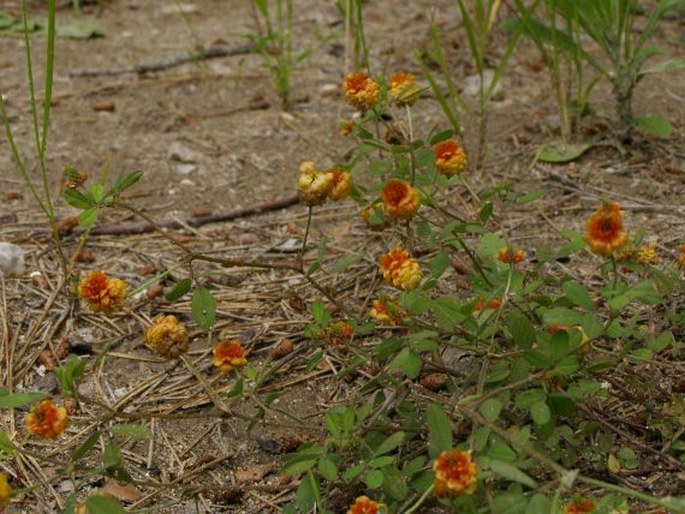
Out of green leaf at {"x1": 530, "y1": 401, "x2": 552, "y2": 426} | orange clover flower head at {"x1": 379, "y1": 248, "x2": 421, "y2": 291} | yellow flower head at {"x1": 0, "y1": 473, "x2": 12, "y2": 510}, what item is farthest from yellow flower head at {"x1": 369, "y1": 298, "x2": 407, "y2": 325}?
yellow flower head at {"x1": 0, "y1": 473, "x2": 12, "y2": 510}

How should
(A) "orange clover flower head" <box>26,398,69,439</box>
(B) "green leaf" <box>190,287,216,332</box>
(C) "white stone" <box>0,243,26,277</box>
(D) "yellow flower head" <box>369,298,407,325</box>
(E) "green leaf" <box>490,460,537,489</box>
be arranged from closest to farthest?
(E) "green leaf" <box>490,460,537,489</box> → (A) "orange clover flower head" <box>26,398,69,439</box> → (D) "yellow flower head" <box>369,298,407,325</box> → (B) "green leaf" <box>190,287,216,332</box> → (C) "white stone" <box>0,243,26,277</box>

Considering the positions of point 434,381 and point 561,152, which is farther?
point 561,152

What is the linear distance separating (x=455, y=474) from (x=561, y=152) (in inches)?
61.6

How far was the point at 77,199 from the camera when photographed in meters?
1.52

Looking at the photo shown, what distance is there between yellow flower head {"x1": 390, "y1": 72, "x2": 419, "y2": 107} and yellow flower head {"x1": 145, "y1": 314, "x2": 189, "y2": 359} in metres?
0.59

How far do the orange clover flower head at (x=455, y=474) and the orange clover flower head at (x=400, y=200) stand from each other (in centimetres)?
41

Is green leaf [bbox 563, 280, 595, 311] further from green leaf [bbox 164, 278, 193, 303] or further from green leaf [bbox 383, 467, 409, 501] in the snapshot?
green leaf [bbox 164, 278, 193, 303]

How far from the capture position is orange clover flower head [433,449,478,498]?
1.20m

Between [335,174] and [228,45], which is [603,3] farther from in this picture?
[228,45]

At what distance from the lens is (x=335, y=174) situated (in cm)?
157

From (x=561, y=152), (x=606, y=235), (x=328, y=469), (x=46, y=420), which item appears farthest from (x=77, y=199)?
(x=561, y=152)

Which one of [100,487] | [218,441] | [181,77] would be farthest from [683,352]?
[181,77]

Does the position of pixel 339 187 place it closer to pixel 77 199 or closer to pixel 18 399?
pixel 77 199

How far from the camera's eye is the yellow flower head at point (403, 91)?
1.74 m
